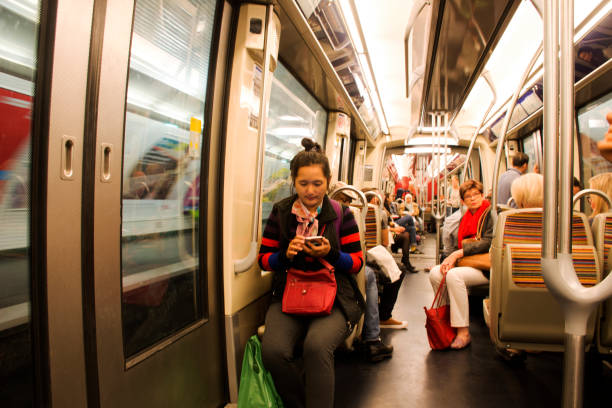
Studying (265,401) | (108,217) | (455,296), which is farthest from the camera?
(455,296)

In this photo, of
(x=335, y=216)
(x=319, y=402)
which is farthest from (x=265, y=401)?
(x=335, y=216)

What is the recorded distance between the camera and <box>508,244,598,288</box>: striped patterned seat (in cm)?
188

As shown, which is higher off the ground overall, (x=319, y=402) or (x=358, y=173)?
(x=358, y=173)

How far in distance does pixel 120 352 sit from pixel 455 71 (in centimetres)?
388

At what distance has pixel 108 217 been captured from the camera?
1.33 metres

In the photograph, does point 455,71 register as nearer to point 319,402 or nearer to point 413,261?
point 319,402

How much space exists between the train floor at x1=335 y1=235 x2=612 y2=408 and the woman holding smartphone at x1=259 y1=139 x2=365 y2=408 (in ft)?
1.71

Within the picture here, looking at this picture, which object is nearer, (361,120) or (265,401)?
(265,401)

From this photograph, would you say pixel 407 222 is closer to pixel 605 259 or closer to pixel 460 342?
pixel 460 342

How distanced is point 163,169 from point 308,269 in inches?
33.7

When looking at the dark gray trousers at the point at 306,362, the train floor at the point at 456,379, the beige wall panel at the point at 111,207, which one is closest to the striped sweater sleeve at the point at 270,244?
the dark gray trousers at the point at 306,362

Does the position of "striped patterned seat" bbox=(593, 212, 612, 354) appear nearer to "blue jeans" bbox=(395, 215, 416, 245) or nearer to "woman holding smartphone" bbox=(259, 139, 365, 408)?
"woman holding smartphone" bbox=(259, 139, 365, 408)

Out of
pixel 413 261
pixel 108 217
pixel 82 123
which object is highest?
pixel 82 123

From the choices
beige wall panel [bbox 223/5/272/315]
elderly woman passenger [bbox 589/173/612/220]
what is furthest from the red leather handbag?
elderly woman passenger [bbox 589/173/612/220]
